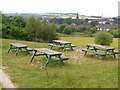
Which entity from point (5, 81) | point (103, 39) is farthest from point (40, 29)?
point (5, 81)

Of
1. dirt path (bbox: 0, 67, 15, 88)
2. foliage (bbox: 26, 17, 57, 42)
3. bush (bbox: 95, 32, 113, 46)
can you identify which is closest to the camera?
dirt path (bbox: 0, 67, 15, 88)

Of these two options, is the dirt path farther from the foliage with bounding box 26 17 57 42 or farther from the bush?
the foliage with bounding box 26 17 57 42

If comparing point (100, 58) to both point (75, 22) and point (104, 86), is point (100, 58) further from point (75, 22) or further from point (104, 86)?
point (75, 22)

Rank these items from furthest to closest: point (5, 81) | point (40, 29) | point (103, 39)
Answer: point (40, 29) < point (103, 39) < point (5, 81)

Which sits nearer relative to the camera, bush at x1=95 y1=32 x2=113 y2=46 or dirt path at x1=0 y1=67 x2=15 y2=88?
dirt path at x1=0 y1=67 x2=15 y2=88

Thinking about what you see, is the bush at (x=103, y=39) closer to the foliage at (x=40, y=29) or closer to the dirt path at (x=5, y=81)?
the foliage at (x=40, y=29)

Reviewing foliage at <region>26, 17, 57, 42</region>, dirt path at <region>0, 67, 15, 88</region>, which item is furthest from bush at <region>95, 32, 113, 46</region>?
dirt path at <region>0, 67, 15, 88</region>

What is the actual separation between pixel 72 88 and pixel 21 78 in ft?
6.77

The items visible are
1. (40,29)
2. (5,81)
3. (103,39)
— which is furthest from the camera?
(40,29)

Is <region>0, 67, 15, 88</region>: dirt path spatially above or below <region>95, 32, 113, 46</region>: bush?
above

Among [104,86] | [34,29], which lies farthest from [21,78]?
[34,29]

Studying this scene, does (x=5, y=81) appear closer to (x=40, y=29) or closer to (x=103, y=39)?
(x=103, y=39)

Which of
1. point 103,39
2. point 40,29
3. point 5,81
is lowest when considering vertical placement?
point 103,39

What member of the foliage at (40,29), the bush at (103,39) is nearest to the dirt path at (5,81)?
the bush at (103,39)
